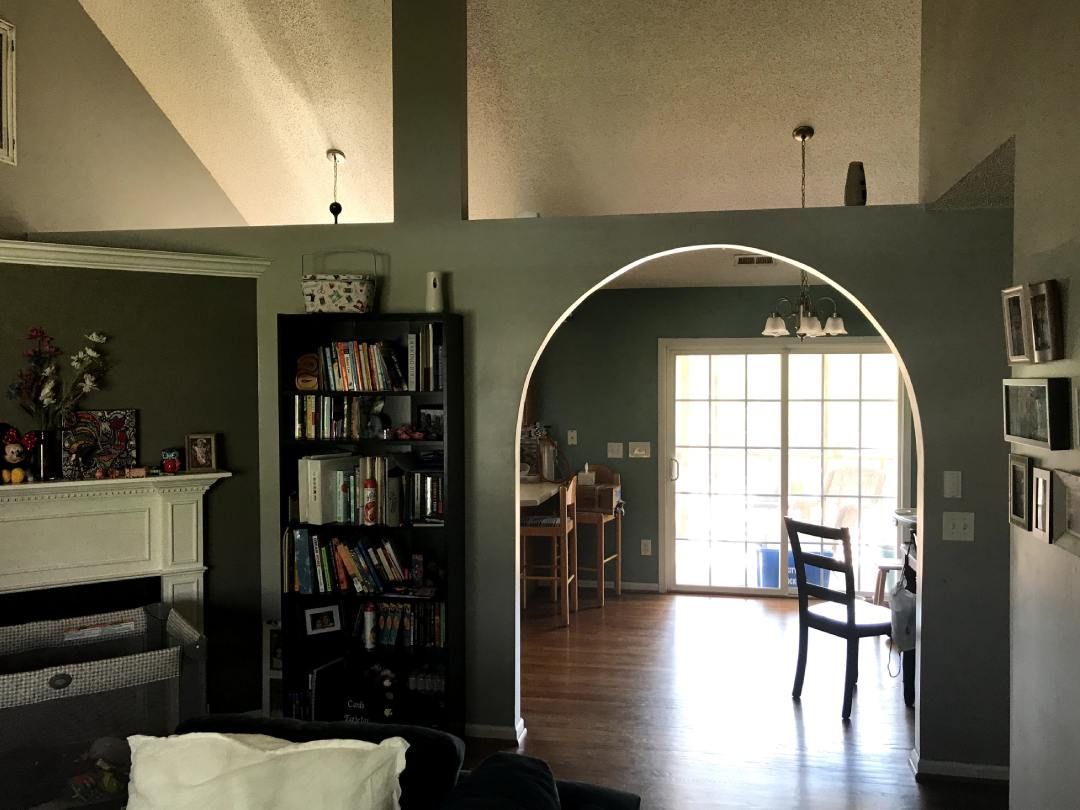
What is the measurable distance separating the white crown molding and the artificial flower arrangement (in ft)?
0.98

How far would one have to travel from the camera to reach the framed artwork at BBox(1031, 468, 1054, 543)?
220 cm

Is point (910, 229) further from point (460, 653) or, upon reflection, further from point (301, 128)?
point (301, 128)

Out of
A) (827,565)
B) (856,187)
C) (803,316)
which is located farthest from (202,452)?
(803,316)

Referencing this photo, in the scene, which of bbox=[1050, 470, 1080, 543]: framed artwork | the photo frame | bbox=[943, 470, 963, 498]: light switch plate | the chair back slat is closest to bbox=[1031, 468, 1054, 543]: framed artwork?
bbox=[1050, 470, 1080, 543]: framed artwork

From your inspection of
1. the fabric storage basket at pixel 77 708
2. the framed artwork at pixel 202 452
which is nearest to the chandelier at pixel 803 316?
the framed artwork at pixel 202 452

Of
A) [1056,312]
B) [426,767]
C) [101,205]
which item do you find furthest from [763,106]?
[426,767]

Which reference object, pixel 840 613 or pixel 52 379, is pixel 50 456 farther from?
pixel 840 613

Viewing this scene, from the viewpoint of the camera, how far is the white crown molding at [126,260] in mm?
3658

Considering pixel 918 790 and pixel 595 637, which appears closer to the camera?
pixel 918 790

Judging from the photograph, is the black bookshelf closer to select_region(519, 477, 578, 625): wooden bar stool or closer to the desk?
the desk

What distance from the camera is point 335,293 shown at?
3736 mm

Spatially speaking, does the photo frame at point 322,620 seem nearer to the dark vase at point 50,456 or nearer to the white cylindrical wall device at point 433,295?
the dark vase at point 50,456

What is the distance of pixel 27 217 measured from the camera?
4027mm

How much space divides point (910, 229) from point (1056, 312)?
1462 mm
